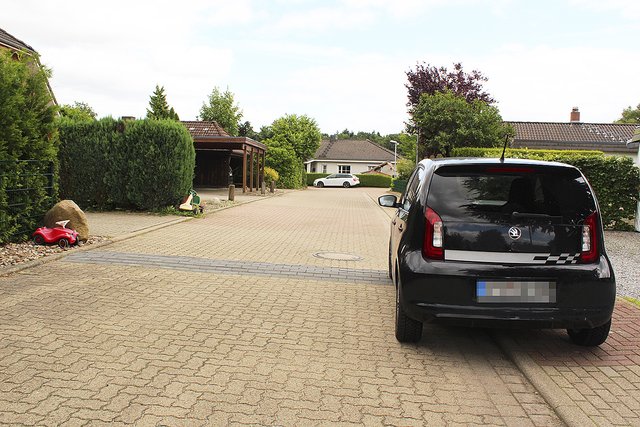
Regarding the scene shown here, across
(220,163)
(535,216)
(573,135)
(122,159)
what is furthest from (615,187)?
(220,163)

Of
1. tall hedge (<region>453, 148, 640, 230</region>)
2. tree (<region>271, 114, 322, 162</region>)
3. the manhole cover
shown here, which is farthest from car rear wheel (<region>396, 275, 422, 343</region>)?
tree (<region>271, 114, 322, 162</region>)

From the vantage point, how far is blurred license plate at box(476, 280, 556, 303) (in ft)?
13.7

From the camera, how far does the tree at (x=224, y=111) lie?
6209 cm

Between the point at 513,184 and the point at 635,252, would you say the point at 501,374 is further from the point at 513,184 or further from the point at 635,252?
the point at 635,252

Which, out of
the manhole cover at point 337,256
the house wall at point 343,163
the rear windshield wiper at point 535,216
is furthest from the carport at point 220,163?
the house wall at point 343,163

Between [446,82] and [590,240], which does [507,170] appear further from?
[446,82]

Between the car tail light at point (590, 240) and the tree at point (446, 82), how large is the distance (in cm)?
3124

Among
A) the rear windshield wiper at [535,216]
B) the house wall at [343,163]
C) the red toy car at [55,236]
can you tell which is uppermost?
the house wall at [343,163]

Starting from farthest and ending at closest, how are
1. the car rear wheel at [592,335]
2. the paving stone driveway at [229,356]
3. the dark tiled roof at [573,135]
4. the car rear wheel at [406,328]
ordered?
the dark tiled roof at [573,135] → the car rear wheel at [406,328] → the car rear wheel at [592,335] → the paving stone driveway at [229,356]

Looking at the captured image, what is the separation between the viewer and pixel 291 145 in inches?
1812

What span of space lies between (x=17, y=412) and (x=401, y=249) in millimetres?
3107

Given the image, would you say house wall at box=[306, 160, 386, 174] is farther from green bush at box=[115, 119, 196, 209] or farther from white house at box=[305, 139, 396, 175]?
green bush at box=[115, 119, 196, 209]

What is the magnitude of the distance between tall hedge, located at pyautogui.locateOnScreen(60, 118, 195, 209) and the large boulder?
6.10m

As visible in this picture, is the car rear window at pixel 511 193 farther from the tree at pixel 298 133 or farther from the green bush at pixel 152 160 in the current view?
the tree at pixel 298 133
